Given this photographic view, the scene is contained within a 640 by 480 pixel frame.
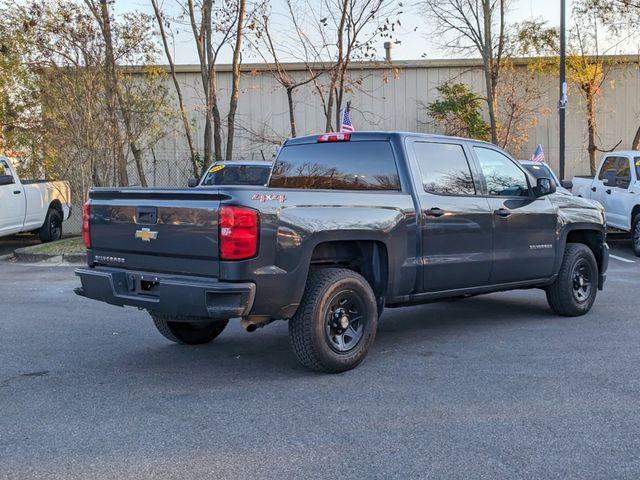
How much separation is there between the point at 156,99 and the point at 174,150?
6673 millimetres

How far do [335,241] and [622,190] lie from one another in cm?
1016

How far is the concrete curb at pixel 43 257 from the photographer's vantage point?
1348 cm

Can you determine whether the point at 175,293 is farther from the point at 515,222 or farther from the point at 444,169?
the point at 515,222

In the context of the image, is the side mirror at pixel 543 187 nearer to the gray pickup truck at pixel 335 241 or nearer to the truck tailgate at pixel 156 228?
the gray pickup truck at pixel 335 241

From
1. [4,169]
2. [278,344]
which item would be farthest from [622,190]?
[4,169]

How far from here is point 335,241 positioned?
18.3 ft

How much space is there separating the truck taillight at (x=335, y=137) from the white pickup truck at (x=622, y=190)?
8070 mm

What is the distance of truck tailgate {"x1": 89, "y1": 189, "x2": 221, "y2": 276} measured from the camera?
4.92 meters

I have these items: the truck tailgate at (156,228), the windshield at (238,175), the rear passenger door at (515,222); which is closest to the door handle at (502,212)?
the rear passenger door at (515,222)

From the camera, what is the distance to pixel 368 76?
22.6m

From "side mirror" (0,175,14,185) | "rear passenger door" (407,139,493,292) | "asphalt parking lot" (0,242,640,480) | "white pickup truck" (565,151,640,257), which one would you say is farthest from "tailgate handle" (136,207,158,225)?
"white pickup truck" (565,151,640,257)

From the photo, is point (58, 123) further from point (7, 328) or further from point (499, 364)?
point (499, 364)

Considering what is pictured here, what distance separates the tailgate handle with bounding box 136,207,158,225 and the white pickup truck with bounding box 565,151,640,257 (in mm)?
10007

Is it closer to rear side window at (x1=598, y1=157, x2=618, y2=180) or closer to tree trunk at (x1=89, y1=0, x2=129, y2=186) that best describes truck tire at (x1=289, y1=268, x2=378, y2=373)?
rear side window at (x1=598, y1=157, x2=618, y2=180)
